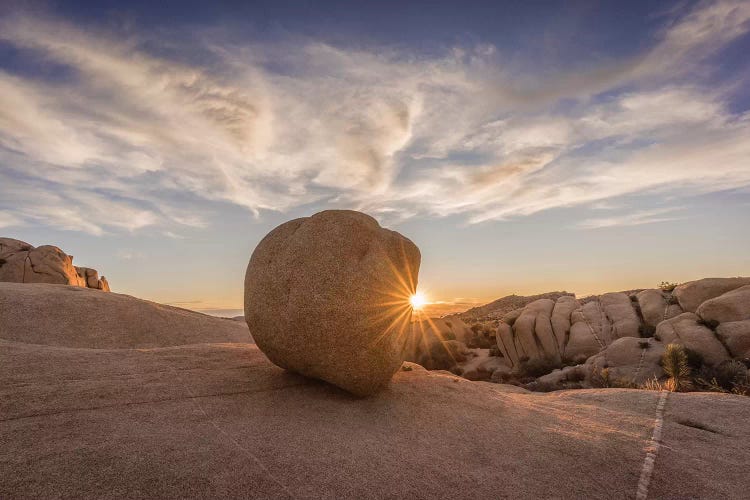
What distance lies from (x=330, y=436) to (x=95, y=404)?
517cm

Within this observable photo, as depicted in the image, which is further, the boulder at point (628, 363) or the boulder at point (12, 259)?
the boulder at point (12, 259)

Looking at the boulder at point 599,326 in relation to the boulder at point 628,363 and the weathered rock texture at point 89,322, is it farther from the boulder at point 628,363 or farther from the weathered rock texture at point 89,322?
the weathered rock texture at point 89,322

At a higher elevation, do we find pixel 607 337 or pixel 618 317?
Answer: pixel 618 317

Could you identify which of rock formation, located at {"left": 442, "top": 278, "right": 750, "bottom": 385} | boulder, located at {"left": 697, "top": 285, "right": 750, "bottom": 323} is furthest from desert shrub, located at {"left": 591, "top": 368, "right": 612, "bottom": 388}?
→ boulder, located at {"left": 697, "top": 285, "right": 750, "bottom": 323}

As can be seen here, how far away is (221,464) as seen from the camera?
686 centimetres

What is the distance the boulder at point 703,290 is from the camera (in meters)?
24.7

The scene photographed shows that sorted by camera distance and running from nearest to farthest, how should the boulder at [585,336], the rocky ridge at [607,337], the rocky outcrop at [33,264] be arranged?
the rocky ridge at [607,337]
the boulder at [585,336]
the rocky outcrop at [33,264]

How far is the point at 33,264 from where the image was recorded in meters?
39.4

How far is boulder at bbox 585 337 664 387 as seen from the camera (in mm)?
20828

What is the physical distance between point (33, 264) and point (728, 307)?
186 feet

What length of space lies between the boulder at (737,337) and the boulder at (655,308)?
5011 mm

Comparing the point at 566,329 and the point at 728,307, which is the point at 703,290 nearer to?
the point at 728,307

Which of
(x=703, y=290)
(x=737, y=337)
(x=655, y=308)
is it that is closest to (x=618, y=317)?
(x=655, y=308)

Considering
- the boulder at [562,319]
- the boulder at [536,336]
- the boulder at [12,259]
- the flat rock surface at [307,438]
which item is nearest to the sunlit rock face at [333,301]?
the flat rock surface at [307,438]
